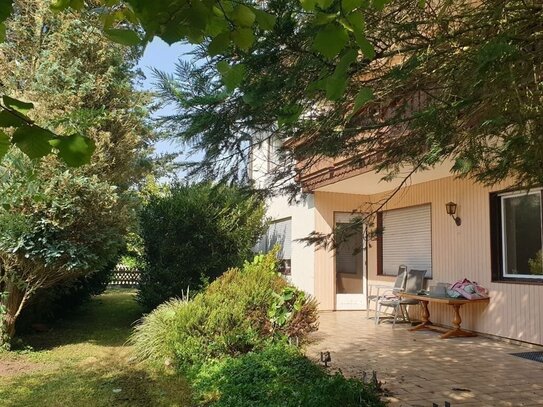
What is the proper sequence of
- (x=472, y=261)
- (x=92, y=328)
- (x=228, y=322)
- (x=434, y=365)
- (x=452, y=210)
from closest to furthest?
(x=434, y=365) < (x=228, y=322) < (x=472, y=261) < (x=452, y=210) < (x=92, y=328)

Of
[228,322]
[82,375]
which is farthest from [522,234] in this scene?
[82,375]

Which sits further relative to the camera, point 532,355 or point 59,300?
point 59,300

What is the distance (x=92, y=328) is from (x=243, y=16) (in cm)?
958

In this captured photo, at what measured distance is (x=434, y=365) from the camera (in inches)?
249

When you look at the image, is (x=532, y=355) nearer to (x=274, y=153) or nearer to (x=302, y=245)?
(x=274, y=153)

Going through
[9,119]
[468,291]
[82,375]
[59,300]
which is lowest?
[82,375]

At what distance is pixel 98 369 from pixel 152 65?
471 cm

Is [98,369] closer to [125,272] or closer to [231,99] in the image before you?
[231,99]

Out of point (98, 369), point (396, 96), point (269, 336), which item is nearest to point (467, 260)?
point (269, 336)

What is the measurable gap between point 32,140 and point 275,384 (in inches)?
152

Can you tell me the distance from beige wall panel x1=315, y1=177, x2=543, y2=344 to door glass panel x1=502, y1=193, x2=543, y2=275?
0.30 metres

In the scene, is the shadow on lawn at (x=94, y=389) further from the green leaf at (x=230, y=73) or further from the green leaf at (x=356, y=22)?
the green leaf at (x=356, y=22)

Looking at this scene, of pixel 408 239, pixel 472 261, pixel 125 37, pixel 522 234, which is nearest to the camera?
pixel 125 37

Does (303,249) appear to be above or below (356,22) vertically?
below
